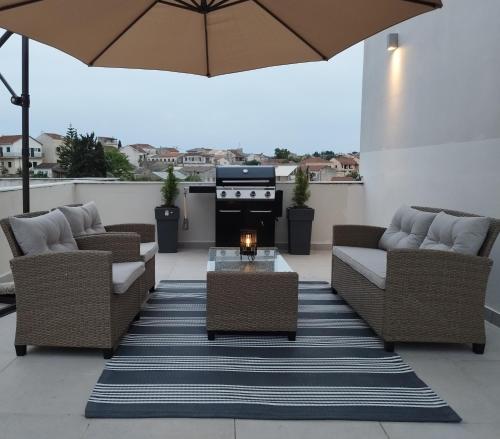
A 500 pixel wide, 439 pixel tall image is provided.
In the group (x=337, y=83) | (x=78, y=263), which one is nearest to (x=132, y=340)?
(x=78, y=263)

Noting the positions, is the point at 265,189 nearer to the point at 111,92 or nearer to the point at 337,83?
the point at 337,83

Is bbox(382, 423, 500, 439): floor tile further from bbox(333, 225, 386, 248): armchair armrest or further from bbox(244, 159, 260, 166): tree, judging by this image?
bbox(244, 159, 260, 166): tree

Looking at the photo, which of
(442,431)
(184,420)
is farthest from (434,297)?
(184,420)

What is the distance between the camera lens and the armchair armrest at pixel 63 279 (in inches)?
101

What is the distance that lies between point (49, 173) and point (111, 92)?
480 centimetres

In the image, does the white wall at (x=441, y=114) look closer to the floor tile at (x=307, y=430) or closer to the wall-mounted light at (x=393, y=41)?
the wall-mounted light at (x=393, y=41)

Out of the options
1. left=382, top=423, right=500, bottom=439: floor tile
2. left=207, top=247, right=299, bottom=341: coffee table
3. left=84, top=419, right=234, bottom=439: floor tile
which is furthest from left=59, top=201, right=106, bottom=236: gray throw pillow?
left=382, top=423, right=500, bottom=439: floor tile

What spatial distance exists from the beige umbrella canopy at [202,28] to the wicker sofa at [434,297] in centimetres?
142

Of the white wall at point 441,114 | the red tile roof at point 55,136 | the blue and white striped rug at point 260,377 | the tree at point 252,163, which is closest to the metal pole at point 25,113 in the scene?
the blue and white striped rug at point 260,377

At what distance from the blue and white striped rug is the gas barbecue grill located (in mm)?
2625

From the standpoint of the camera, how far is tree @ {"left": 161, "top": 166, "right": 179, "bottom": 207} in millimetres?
6164

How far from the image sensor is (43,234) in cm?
281

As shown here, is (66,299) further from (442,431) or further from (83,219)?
(442,431)

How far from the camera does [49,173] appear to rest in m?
6.06
